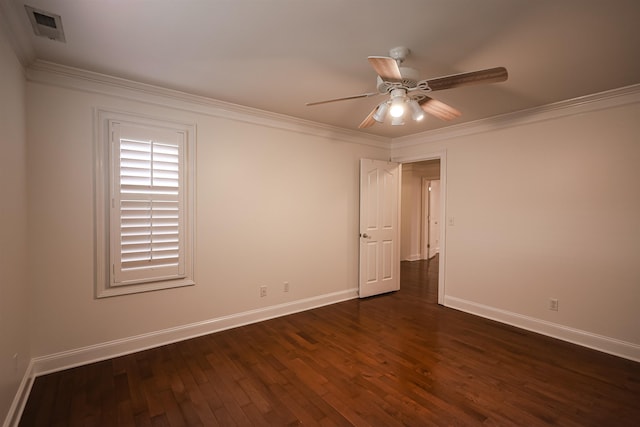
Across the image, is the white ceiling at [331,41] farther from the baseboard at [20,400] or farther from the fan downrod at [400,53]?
the baseboard at [20,400]

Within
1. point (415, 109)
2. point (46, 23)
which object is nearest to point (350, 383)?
point (415, 109)

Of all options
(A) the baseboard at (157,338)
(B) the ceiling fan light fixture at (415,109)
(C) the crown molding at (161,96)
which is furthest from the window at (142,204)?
(B) the ceiling fan light fixture at (415,109)

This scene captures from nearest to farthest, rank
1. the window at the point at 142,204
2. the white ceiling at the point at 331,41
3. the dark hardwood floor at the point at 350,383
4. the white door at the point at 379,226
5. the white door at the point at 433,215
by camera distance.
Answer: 1. the white ceiling at the point at 331,41
2. the dark hardwood floor at the point at 350,383
3. the window at the point at 142,204
4. the white door at the point at 379,226
5. the white door at the point at 433,215

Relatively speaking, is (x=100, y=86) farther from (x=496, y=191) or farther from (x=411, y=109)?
(x=496, y=191)

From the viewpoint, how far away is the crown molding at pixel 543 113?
2760 mm

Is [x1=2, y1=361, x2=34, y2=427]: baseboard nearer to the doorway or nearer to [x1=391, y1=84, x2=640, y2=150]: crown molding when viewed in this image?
[x1=391, y1=84, x2=640, y2=150]: crown molding

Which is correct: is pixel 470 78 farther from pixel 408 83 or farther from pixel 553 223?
pixel 553 223

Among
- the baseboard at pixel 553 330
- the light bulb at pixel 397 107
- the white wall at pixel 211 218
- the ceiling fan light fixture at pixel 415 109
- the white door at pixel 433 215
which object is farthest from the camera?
the white door at pixel 433 215

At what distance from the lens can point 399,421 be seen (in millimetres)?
1895

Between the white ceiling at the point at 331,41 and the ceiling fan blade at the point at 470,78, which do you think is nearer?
the white ceiling at the point at 331,41

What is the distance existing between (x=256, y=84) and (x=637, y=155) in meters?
3.64

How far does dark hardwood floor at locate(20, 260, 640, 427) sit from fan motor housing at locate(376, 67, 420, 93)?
228 cm

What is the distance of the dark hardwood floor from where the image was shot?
1939 millimetres

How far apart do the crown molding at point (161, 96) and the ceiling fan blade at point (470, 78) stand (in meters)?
2.10
